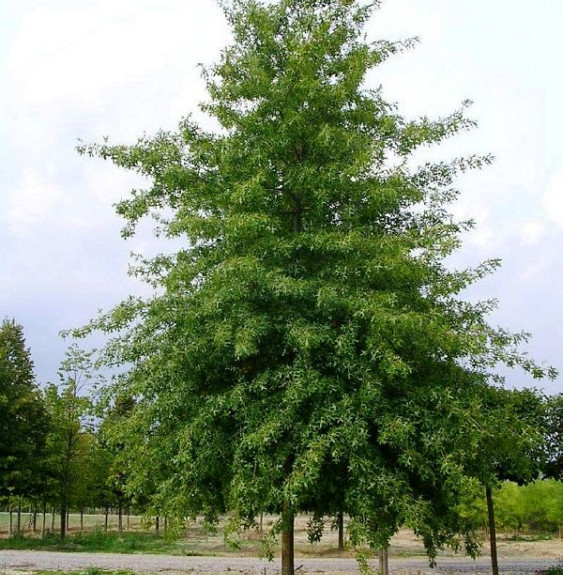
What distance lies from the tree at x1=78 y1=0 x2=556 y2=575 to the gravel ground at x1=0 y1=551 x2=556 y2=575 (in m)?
11.6

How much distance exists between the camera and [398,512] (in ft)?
34.1

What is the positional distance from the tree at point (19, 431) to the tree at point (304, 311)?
61.1 feet

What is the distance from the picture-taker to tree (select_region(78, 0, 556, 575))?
10414 millimetres

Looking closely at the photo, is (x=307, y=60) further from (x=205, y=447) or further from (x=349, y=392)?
(x=205, y=447)

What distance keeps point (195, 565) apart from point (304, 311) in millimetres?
16860

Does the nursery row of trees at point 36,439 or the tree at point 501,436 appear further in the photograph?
the nursery row of trees at point 36,439

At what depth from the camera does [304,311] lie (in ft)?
37.5

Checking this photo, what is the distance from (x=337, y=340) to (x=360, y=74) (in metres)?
5.47

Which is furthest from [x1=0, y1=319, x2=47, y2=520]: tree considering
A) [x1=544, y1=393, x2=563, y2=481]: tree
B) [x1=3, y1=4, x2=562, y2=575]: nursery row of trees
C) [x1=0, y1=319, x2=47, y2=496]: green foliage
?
[x1=544, y1=393, x2=563, y2=481]: tree

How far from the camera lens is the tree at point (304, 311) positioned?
410 inches

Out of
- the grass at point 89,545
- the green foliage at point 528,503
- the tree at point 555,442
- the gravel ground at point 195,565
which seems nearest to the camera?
the tree at point 555,442

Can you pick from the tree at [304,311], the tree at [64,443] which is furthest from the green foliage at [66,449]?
the tree at [304,311]

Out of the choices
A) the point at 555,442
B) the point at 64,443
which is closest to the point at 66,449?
the point at 64,443

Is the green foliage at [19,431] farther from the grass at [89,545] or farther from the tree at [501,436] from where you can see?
the tree at [501,436]
